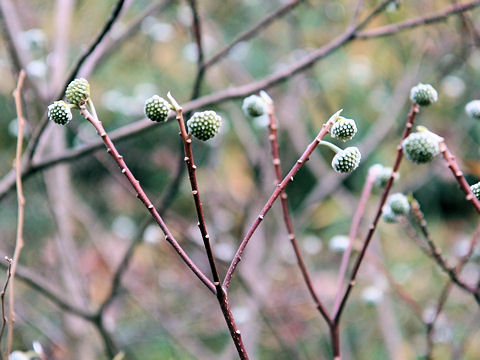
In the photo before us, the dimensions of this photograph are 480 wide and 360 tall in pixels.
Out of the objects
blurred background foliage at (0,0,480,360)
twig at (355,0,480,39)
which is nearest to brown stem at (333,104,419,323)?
blurred background foliage at (0,0,480,360)

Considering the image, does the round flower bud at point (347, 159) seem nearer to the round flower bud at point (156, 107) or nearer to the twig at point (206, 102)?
the round flower bud at point (156, 107)

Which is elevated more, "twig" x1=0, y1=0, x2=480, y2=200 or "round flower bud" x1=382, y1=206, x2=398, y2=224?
"twig" x1=0, y1=0, x2=480, y2=200

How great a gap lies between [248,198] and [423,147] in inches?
56.1

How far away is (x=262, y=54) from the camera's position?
Answer: 3.45 m

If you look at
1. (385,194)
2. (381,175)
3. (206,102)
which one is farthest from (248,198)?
(385,194)

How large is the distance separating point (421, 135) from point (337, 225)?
2.39 metres

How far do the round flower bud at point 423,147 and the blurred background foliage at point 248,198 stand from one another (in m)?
0.46

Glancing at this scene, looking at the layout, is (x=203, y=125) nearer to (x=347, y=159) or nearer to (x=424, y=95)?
(x=347, y=159)

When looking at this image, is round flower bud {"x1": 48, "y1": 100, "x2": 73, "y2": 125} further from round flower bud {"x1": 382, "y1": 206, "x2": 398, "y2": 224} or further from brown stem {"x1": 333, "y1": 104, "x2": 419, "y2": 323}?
round flower bud {"x1": 382, "y1": 206, "x2": 398, "y2": 224}

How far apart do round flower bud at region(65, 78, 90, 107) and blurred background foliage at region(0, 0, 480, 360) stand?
664 millimetres

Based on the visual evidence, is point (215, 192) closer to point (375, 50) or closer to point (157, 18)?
point (157, 18)

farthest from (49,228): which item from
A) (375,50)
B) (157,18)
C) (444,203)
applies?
(444,203)

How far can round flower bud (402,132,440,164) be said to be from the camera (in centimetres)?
63

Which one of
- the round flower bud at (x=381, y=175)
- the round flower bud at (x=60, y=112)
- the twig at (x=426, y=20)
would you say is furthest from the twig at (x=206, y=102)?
the round flower bud at (x=60, y=112)
